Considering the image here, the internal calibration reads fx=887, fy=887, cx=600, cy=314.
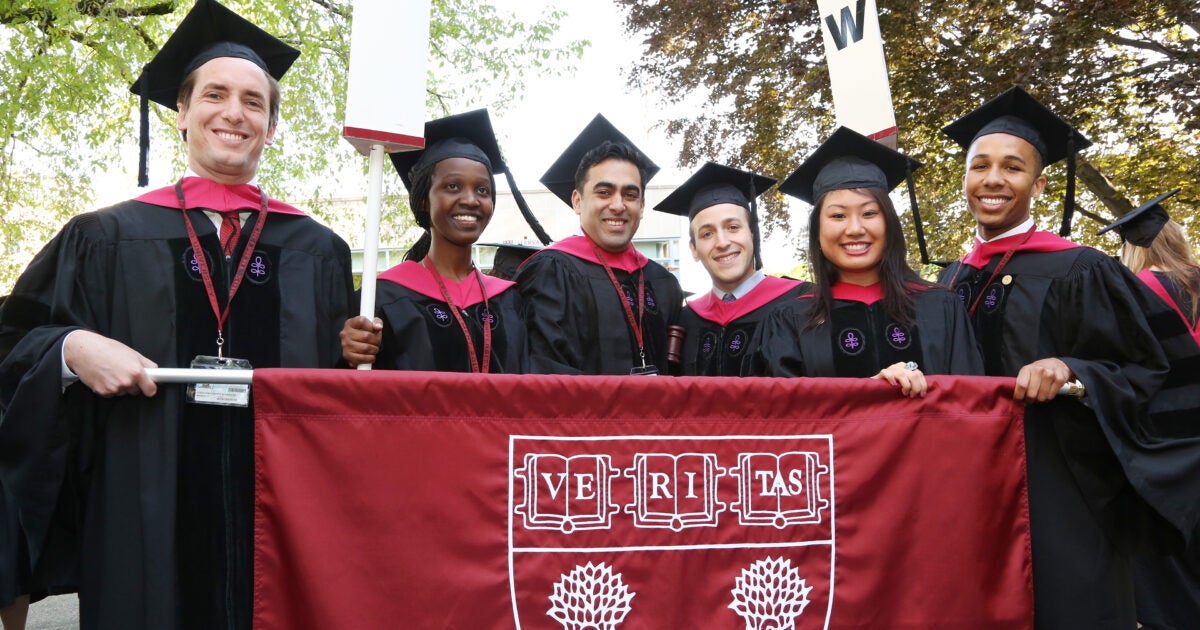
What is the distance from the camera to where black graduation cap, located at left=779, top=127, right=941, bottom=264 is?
141 inches

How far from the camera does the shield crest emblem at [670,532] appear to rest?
2.57m

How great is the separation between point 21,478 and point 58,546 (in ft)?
1.07

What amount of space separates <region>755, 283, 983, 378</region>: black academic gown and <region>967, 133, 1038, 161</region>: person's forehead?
829mm

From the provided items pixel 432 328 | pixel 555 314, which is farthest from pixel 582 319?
pixel 432 328

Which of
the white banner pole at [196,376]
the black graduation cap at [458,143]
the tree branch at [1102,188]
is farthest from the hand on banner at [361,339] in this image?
the tree branch at [1102,188]

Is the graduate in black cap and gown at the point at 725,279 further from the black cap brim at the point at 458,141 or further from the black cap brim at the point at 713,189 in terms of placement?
the black cap brim at the point at 458,141

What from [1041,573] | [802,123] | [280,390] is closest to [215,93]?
[280,390]

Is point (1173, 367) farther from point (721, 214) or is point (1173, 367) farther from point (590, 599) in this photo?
point (590, 599)

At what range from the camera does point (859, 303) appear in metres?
3.47

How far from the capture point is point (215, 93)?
3.15 m

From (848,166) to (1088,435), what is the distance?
136cm

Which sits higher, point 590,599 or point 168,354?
point 168,354

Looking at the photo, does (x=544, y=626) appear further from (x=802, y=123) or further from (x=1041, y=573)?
(x=802, y=123)

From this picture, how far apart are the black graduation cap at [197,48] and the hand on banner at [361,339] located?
3.62ft
